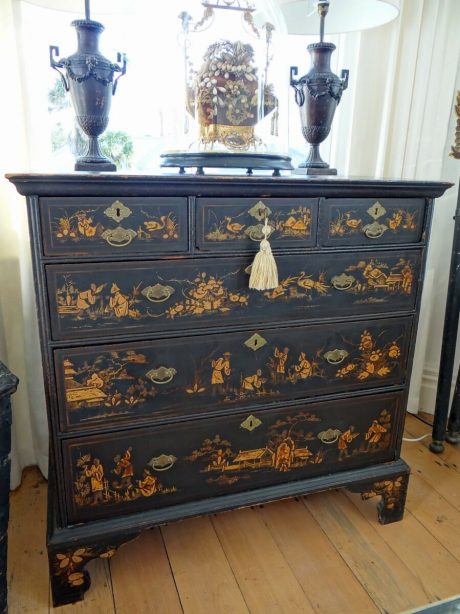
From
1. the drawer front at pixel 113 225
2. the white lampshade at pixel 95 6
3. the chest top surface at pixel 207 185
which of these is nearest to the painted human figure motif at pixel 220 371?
the drawer front at pixel 113 225

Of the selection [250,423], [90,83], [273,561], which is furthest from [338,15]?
[273,561]

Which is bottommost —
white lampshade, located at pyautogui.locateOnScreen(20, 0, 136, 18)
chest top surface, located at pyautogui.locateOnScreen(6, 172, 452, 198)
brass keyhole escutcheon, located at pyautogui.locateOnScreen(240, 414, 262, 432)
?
brass keyhole escutcheon, located at pyautogui.locateOnScreen(240, 414, 262, 432)

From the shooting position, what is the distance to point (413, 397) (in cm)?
225

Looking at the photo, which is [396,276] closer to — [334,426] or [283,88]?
[334,426]

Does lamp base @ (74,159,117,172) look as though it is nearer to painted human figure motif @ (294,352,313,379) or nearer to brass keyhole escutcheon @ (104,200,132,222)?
brass keyhole escutcheon @ (104,200,132,222)

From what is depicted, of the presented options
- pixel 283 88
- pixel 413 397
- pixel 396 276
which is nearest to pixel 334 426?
pixel 396 276

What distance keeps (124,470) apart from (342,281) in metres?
0.78

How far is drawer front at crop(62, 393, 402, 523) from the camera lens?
1276 mm

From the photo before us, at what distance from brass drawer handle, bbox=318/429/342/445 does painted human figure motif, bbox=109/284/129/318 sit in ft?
2.34

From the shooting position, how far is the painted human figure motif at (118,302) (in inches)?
45.3

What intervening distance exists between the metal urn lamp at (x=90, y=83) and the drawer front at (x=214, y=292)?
0.34 m

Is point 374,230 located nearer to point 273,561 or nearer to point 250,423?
point 250,423

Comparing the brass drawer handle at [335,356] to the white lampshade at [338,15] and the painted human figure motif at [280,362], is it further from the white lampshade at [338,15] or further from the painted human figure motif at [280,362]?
the white lampshade at [338,15]

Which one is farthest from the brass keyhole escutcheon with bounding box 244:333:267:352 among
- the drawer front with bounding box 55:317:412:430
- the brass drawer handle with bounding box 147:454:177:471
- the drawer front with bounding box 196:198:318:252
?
the brass drawer handle with bounding box 147:454:177:471
